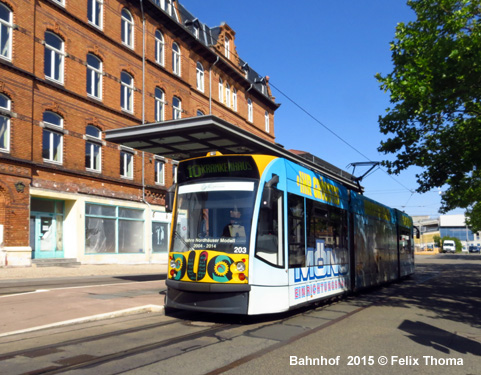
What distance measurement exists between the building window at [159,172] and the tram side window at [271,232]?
22183mm

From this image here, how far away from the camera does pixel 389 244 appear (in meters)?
18.2

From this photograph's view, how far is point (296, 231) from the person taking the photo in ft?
30.6

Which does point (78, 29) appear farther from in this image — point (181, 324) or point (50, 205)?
point (181, 324)

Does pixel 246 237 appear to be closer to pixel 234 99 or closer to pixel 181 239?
pixel 181 239

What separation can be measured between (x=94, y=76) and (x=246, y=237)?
19.9 metres

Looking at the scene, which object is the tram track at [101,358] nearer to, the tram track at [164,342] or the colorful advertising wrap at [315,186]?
the tram track at [164,342]

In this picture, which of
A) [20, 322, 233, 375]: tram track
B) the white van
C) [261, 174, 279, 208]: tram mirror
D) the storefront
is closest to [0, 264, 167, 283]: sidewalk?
the storefront

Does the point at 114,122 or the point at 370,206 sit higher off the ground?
the point at 114,122

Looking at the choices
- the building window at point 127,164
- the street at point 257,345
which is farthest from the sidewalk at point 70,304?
the building window at point 127,164

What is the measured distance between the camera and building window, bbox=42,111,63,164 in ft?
72.5

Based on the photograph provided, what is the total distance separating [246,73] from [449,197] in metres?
20.4

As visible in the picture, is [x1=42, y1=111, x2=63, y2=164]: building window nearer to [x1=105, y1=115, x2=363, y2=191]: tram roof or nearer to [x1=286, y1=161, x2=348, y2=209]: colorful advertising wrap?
[x1=105, y1=115, x2=363, y2=191]: tram roof

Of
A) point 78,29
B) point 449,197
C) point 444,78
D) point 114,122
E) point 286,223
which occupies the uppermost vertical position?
point 78,29

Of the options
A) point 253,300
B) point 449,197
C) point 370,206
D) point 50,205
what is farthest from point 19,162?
point 449,197
